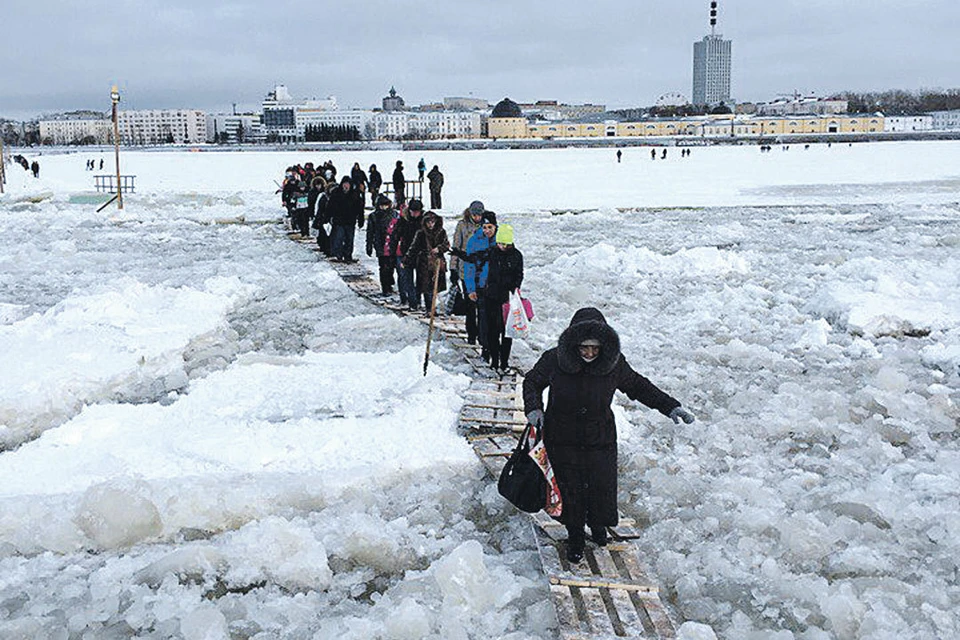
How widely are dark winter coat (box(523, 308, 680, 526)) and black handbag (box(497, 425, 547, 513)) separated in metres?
0.11

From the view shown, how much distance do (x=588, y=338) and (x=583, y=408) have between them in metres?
0.40

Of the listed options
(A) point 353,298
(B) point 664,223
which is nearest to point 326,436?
(A) point 353,298

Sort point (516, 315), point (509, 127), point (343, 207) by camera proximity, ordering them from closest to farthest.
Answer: point (516, 315), point (343, 207), point (509, 127)

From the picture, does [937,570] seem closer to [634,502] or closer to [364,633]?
[634,502]

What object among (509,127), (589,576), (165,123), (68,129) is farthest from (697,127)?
(589,576)

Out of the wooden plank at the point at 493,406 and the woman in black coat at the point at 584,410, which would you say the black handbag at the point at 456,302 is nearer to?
the wooden plank at the point at 493,406

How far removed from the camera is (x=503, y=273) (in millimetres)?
7066

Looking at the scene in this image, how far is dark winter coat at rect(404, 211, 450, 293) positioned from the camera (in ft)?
30.9

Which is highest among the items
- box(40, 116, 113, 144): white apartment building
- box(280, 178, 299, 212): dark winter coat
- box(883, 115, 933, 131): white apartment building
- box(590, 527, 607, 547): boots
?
box(40, 116, 113, 144): white apartment building

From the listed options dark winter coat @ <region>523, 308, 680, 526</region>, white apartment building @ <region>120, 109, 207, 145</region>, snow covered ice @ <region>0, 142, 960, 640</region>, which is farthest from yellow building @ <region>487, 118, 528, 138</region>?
dark winter coat @ <region>523, 308, 680, 526</region>

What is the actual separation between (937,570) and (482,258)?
13.8 feet

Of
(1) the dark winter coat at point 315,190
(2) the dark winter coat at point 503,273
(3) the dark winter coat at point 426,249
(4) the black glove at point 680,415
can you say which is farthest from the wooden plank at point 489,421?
(1) the dark winter coat at point 315,190

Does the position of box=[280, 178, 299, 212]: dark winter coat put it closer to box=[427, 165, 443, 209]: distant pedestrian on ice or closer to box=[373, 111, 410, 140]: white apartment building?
box=[427, 165, 443, 209]: distant pedestrian on ice

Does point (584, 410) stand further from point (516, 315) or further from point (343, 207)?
point (343, 207)
